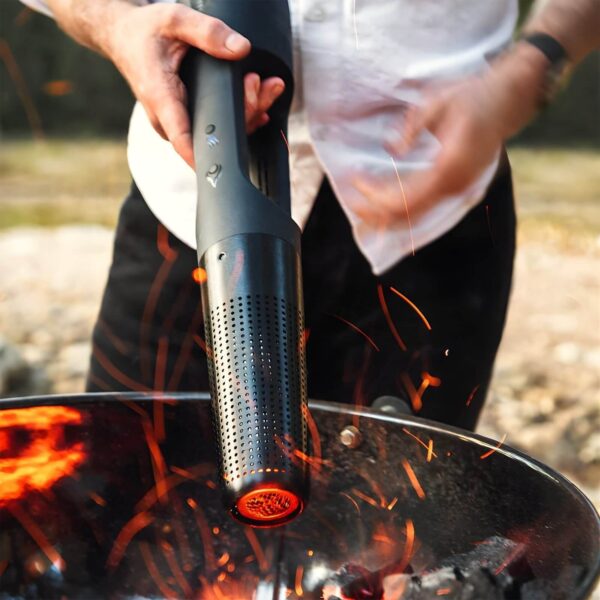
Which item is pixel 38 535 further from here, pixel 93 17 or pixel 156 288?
pixel 93 17

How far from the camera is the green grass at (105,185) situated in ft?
15.6

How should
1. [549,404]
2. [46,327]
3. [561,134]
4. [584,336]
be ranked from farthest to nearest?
[561,134], [584,336], [46,327], [549,404]

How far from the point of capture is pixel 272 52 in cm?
88

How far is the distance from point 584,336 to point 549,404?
71 centimetres

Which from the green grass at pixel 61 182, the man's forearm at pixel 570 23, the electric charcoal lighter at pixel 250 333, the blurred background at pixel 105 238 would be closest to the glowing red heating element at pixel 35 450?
the electric charcoal lighter at pixel 250 333

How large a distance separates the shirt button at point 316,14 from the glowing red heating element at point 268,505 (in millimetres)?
547

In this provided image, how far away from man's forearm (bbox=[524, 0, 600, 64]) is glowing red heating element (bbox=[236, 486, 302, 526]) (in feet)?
1.57

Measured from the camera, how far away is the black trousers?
1.08m

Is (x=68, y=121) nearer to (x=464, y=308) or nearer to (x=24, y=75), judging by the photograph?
(x=24, y=75)

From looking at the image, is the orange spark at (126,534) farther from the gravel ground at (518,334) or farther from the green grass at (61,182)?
the green grass at (61,182)

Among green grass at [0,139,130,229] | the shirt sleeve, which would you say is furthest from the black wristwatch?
green grass at [0,139,130,229]

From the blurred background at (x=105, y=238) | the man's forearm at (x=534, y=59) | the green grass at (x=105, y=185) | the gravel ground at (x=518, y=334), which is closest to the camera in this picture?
the man's forearm at (x=534, y=59)

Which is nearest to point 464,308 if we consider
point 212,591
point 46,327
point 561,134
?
point 212,591

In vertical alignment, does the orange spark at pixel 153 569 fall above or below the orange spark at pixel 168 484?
below
